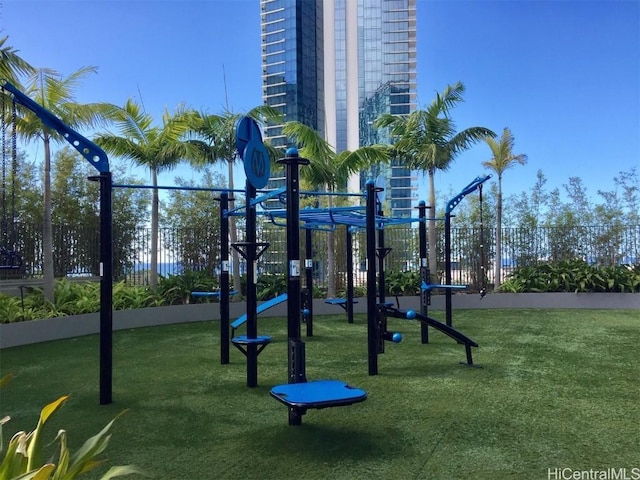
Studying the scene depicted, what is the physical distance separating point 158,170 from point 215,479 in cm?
858

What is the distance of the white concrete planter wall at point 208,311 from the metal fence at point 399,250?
1237 millimetres

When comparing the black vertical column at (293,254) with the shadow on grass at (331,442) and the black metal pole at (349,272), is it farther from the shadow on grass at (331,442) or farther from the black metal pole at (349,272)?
the black metal pole at (349,272)

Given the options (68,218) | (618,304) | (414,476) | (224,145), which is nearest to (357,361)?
(414,476)

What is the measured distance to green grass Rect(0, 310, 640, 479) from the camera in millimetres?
3057

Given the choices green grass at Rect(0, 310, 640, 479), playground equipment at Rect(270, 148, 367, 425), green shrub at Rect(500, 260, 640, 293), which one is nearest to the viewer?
green grass at Rect(0, 310, 640, 479)

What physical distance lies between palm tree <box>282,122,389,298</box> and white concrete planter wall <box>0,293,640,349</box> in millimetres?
1439

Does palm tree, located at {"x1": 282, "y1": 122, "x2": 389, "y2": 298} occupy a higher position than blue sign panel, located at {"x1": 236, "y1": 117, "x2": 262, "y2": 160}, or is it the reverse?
palm tree, located at {"x1": 282, "y1": 122, "x2": 389, "y2": 298}

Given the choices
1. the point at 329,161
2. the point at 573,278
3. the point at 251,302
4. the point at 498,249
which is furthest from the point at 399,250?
the point at 251,302

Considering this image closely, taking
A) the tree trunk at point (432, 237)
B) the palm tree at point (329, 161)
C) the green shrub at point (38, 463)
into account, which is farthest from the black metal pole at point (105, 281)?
the tree trunk at point (432, 237)

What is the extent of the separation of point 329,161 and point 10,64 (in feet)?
21.6

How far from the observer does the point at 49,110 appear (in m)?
8.31

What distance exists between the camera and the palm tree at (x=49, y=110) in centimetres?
809

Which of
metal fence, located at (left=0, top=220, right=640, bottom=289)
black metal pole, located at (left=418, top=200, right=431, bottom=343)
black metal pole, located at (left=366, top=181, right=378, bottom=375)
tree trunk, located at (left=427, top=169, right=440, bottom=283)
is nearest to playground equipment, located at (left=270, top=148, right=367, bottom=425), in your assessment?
black metal pole, located at (left=366, top=181, right=378, bottom=375)

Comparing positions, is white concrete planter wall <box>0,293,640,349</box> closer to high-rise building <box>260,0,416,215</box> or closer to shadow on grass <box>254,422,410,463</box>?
shadow on grass <box>254,422,410,463</box>
